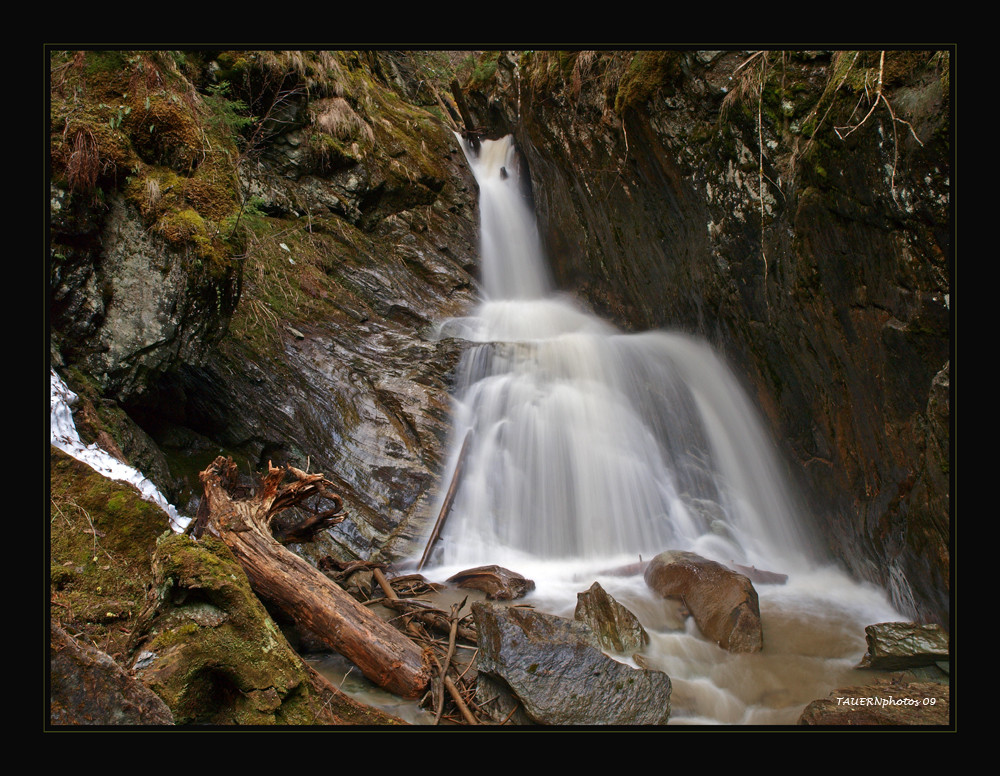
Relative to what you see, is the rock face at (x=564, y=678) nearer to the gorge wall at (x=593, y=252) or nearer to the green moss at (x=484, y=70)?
the gorge wall at (x=593, y=252)

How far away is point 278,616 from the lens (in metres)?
3.93

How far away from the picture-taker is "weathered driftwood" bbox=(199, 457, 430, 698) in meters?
3.59

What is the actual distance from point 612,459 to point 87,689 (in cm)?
615

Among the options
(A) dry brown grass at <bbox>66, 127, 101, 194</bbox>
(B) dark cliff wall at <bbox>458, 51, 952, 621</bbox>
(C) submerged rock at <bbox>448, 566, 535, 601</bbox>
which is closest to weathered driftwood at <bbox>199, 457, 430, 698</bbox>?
(C) submerged rock at <bbox>448, 566, 535, 601</bbox>

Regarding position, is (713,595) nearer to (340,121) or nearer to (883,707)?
(883,707)

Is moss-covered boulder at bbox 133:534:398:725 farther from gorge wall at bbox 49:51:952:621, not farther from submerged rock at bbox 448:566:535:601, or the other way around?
submerged rock at bbox 448:566:535:601

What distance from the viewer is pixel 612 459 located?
24.5ft

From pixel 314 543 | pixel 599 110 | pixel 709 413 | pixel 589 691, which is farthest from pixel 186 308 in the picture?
pixel 709 413

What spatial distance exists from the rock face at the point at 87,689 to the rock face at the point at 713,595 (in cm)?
410

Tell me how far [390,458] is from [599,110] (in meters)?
5.54

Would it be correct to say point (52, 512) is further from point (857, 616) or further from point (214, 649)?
point (857, 616)

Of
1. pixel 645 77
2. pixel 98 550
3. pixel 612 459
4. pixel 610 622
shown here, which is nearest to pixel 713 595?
pixel 610 622

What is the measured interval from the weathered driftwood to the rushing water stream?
5.84ft

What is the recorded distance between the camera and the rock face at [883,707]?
3234 millimetres
